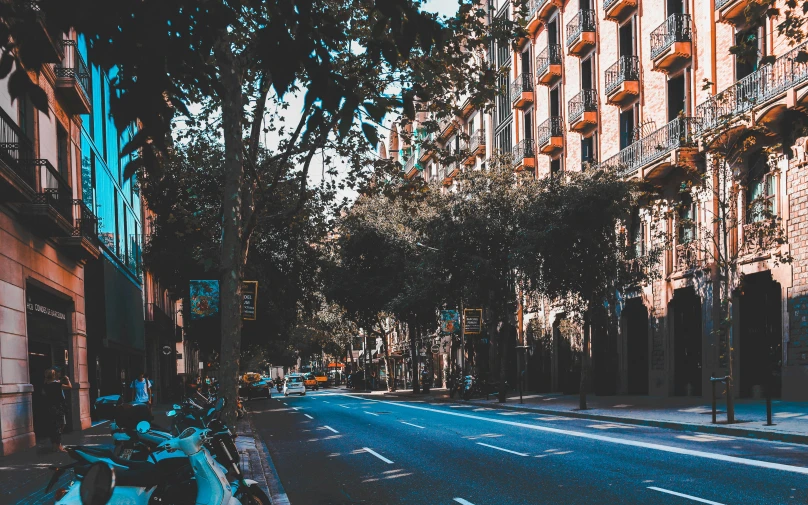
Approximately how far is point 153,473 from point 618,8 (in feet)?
100.0

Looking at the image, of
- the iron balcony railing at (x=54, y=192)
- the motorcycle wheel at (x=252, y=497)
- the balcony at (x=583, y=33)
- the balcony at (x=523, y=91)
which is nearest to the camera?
the motorcycle wheel at (x=252, y=497)

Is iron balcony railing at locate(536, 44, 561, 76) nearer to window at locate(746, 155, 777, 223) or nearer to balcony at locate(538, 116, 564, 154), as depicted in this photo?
balcony at locate(538, 116, 564, 154)

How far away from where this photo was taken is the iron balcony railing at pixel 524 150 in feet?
144

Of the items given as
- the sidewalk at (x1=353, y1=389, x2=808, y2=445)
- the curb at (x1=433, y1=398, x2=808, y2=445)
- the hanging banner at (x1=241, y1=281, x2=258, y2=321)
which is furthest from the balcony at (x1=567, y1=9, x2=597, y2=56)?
the hanging banner at (x1=241, y1=281, x2=258, y2=321)

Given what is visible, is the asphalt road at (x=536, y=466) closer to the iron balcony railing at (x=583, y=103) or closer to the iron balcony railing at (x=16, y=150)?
the iron balcony railing at (x=16, y=150)

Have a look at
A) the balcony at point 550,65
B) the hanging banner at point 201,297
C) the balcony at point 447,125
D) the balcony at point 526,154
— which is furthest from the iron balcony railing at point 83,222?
Result: the balcony at point 526,154

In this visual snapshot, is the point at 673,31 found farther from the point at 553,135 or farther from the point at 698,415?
the point at 698,415

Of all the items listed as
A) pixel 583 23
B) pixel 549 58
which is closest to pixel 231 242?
pixel 583 23

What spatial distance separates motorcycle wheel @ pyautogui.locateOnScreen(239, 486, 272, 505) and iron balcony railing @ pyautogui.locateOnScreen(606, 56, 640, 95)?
2746cm

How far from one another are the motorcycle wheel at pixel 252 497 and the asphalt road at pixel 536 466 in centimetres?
251

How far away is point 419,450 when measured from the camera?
15.3 meters

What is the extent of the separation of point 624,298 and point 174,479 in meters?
28.8

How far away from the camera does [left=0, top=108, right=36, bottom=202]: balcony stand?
1545cm

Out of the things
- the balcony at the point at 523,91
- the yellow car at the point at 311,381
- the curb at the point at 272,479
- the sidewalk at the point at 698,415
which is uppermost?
the balcony at the point at 523,91
